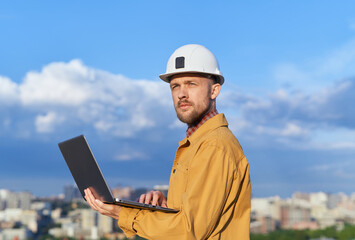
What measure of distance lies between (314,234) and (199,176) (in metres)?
57.8

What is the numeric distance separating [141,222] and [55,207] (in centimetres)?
4575

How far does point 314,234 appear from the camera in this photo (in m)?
56.3

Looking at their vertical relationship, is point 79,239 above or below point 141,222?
above

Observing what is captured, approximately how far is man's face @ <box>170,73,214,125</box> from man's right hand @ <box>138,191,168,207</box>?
61 centimetres

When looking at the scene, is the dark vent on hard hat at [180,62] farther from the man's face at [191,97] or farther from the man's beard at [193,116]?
the man's beard at [193,116]

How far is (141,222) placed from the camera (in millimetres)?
2967

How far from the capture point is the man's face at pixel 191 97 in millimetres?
3381

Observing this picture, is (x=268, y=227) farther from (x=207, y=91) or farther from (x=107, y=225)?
(x=207, y=91)

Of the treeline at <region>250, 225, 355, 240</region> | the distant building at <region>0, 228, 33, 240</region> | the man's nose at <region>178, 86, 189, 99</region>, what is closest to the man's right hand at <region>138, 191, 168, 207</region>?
the man's nose at <region>178, 86, 189, 99</region>

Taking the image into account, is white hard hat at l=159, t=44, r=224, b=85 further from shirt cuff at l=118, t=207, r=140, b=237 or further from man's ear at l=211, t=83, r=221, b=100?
shirt cuff at l=118, t=207, r=140, b=237

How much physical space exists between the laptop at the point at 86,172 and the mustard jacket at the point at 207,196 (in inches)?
3.9

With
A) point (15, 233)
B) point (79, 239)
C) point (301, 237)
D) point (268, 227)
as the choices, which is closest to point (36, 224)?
point (15, 233)

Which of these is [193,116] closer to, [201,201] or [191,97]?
[191,97]

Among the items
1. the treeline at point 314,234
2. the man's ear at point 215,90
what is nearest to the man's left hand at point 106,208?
the man's ear at point 215,90
